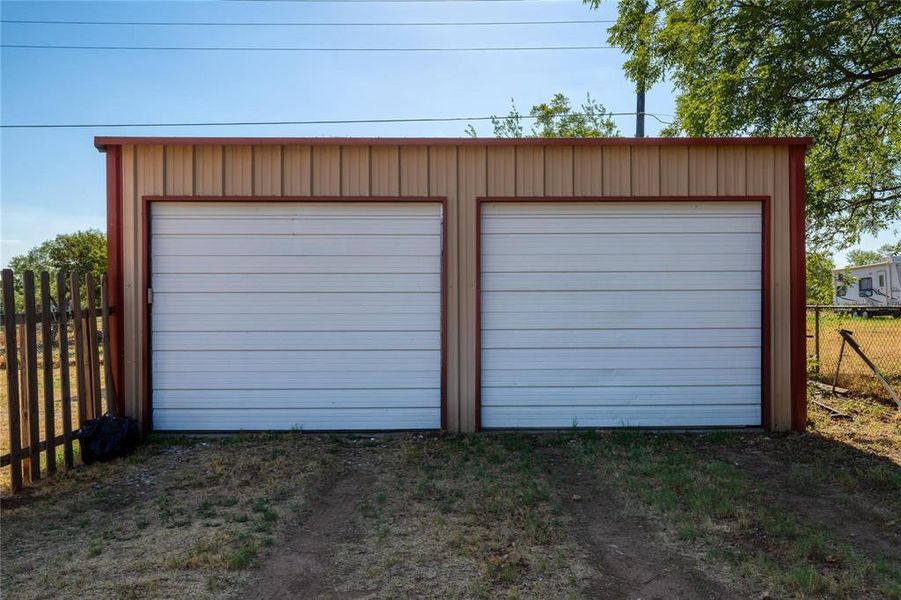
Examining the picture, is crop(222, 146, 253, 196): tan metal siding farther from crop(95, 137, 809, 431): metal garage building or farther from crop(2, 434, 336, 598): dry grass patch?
crop(2, 434, 336, 598): dry grass patch

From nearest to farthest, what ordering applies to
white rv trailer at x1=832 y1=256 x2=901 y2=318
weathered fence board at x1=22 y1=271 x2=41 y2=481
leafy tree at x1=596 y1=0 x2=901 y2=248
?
weathered fence board at x1=22 y1=271 x2=41 y2=481, leafy tree at x1=596 y1=0 x2=901 y2=248, white rv trailer at x1=832 y1=256 x2=901 y2=318

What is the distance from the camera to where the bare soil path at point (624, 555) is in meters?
3.26

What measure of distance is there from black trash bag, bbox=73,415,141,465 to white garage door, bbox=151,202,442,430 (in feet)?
A: 2.62

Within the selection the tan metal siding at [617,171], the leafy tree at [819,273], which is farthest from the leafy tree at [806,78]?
the tan metal siding at [617,171]

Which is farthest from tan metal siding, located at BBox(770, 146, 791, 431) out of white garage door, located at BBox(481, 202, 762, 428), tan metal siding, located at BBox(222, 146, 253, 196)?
tan metal siding, located at BBox(222, 146, 253, 196)

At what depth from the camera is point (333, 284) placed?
685cm

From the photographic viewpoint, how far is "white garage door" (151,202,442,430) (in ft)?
22.3

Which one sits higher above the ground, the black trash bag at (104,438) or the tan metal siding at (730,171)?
the tan metal siding at (730,171)

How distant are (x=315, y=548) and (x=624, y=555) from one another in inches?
69.4

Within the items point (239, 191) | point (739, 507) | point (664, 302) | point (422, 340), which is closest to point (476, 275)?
point (422, 340)

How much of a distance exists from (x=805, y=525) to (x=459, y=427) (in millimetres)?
3400

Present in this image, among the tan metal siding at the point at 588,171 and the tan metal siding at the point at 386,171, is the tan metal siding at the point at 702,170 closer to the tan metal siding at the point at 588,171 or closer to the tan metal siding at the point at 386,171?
the tan metal siding at the point at 588,171

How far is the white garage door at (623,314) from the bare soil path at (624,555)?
77.3 inches

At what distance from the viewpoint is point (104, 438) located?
18.7 feet
